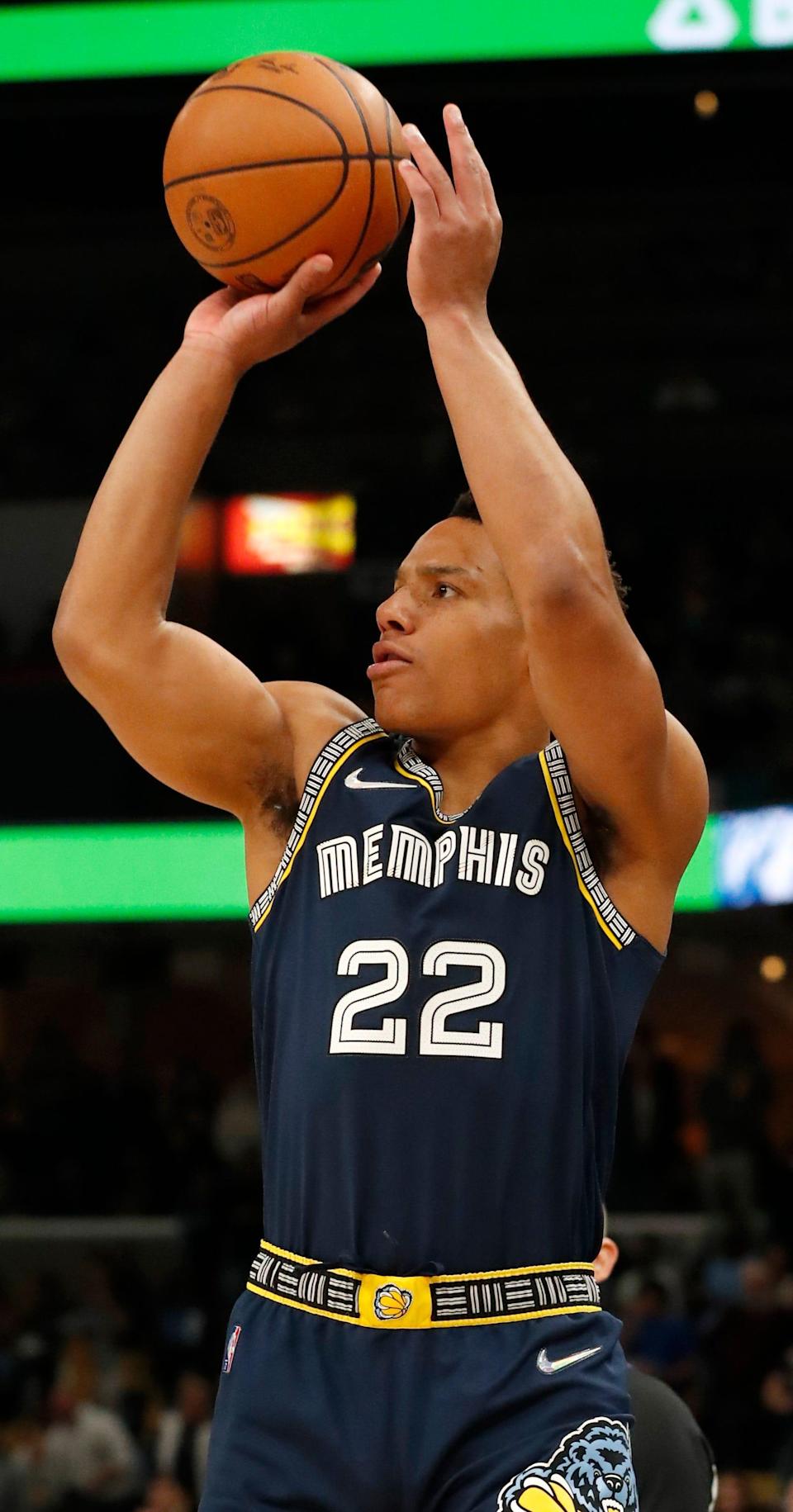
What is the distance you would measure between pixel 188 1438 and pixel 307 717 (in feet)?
28.2

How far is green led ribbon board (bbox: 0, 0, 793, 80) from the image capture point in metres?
8.24

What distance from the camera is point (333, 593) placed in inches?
566

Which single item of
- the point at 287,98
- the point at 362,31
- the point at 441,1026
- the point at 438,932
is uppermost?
the point at 362,31

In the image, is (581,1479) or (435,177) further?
(435,177)

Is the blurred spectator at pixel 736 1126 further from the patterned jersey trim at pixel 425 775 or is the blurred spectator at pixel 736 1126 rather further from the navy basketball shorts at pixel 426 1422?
the navy basketball shorts at pixel 426 1422

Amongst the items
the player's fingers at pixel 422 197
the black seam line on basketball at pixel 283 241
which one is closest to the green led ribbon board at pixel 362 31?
the black seam line on basketball at pixel 283 241

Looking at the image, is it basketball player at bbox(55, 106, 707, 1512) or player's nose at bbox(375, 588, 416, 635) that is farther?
player's nose at bbox(375, 588, 416, 635)

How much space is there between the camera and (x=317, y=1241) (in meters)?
2.64

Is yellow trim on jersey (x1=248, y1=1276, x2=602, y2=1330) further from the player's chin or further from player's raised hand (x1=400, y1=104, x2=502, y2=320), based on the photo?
player's raised hand (x1=400, y1=104, x2=502, y2=320)

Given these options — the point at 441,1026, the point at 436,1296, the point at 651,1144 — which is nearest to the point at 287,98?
the point at 441,1026

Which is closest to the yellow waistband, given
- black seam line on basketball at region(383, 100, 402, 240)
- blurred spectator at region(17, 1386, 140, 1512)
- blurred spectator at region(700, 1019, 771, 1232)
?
black seam line on basketball at region(383, 100, 402, 240)

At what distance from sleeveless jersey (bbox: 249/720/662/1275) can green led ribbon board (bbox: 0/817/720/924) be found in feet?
30.2

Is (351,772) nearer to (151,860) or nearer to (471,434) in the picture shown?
(471,434)

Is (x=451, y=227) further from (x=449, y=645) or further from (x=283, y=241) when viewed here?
(x=449, y=645)
